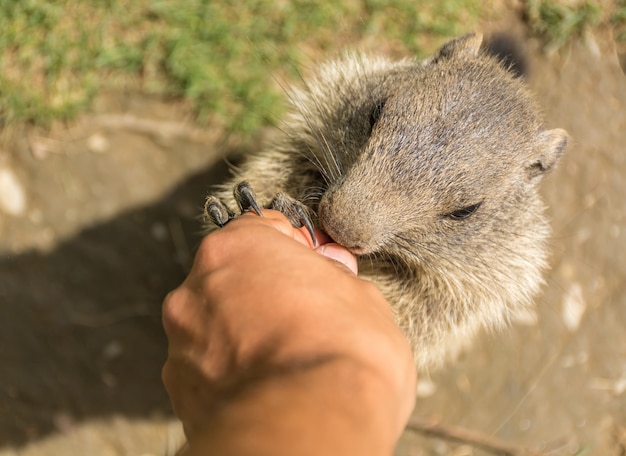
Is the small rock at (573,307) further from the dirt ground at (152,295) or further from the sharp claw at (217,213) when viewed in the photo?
the sharp claw at (217,213)

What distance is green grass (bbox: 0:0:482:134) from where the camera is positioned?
12.6ft

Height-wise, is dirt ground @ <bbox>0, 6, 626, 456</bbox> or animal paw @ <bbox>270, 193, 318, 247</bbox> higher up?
animal paw @ <bbox>270, 193, 318, 247</bbox>

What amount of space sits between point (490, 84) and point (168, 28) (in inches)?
99.3

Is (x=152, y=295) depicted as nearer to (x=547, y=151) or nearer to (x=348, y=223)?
(x=348, y=223)

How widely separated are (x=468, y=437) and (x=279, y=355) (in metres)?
3.10

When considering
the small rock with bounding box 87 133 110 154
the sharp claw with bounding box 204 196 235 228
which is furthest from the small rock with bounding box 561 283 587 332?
the small rock with bounding box 87 133 110 154

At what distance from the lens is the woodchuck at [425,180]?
7.43 ft

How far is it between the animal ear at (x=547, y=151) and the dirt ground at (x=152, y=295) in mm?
1707

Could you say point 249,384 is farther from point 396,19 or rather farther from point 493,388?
point 396,19

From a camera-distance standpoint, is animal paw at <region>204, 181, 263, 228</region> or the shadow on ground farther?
the shadow on ground

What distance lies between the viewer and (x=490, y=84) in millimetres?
2467

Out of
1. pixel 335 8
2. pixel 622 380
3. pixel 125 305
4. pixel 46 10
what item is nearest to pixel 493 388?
pixel 622 380

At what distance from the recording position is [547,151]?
8.59 ft

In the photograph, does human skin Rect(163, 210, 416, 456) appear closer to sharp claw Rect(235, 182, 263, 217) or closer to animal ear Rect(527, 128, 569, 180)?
sharp claw Rect(235, 182, 263, 217)
